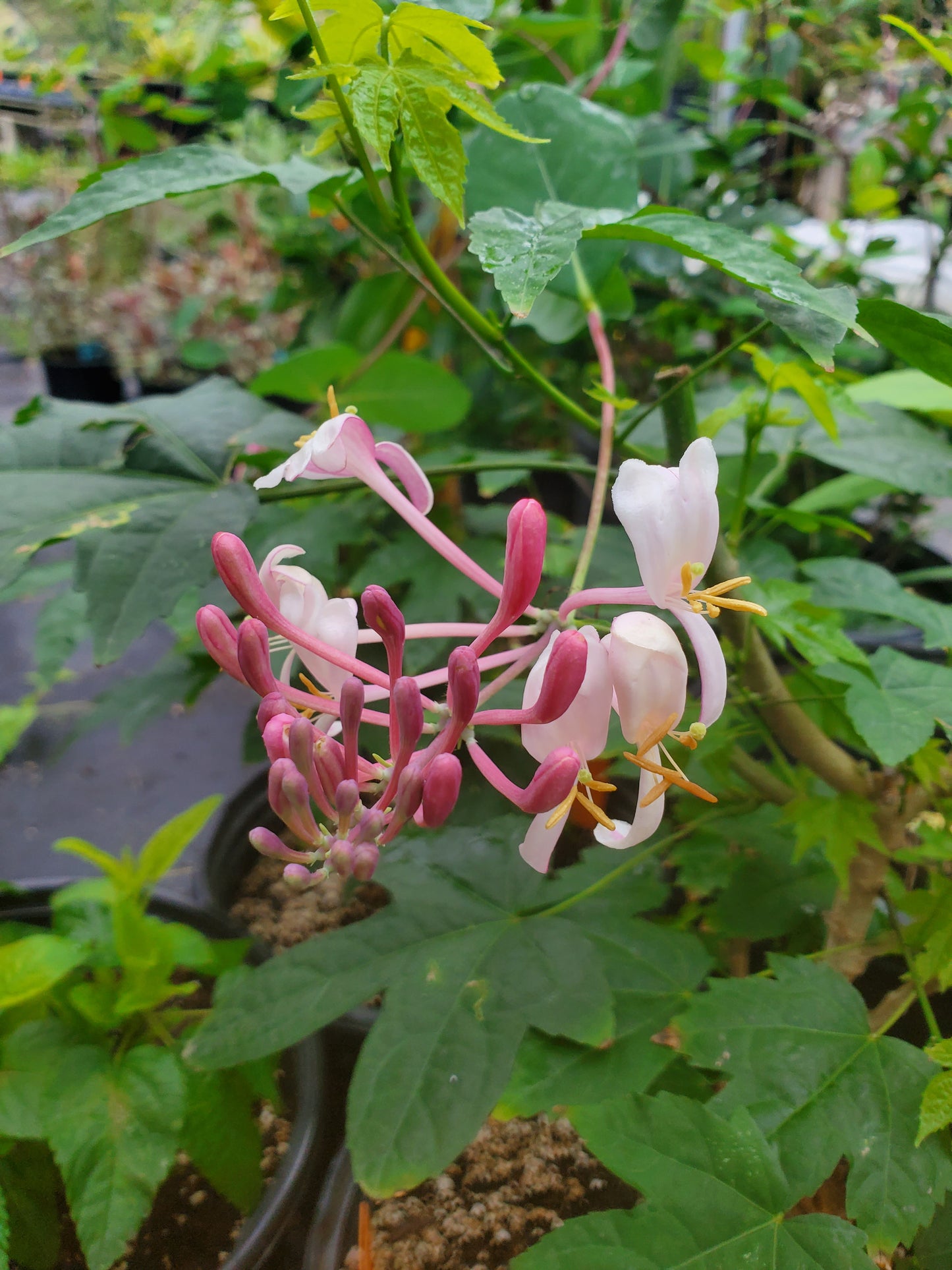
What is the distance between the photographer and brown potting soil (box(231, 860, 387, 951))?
75 cm

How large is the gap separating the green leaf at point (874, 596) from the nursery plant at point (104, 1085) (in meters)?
0.45

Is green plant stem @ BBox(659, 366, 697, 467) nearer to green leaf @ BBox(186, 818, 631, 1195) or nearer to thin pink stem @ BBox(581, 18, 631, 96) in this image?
green leaf @ BBox(186, 818, 631, 1195)

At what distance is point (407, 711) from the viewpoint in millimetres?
253

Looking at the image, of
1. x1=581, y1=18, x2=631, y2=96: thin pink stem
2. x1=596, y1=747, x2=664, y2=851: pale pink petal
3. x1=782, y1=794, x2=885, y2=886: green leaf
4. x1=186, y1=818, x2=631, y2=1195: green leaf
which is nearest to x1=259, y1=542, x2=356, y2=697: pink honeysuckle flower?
x1=596, y1=747, x2=664, y2=851: pale pink petal

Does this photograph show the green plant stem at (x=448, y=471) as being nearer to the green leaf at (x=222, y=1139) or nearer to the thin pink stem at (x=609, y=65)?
the green leaf at (x=222, y=1139)

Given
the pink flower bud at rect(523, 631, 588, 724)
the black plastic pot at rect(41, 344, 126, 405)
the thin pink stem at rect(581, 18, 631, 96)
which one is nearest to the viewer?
the pink flower bud at rect(523, 631, 588, 724)

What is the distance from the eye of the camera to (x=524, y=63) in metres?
0.93

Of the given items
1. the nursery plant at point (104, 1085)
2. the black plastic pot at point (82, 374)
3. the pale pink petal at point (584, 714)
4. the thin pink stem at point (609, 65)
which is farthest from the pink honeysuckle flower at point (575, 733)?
the black plastic pot at point (82, 374)

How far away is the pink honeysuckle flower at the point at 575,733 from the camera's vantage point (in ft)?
0.89

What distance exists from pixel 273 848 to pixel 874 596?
1.34 ft

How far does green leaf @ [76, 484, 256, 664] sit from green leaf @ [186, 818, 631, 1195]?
211 mm

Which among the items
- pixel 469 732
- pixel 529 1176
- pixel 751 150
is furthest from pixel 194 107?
pixel 529 1176

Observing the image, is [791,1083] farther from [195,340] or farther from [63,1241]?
[195,340]

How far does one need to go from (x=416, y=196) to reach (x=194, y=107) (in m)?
0.34
